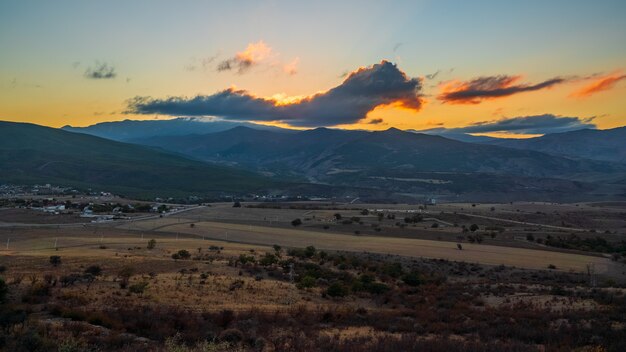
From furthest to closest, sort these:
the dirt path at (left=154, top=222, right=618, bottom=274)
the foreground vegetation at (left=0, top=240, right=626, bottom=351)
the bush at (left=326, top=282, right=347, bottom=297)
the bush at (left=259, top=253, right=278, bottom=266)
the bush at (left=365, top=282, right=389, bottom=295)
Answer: the dirt path at (left=154, top=222, right=618, bottom=274), the bush at (left=259, top=253, right=278, bottom=266), the bush at (left=365, top=282, right=389, bottom=295), the bush at (left=326, top=282, right=347, bottom=297), the foreground vegetation at (left=0, top=240, right=626, bottom=351)

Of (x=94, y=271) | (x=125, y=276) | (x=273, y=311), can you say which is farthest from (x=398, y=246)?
(x=273, y=311)

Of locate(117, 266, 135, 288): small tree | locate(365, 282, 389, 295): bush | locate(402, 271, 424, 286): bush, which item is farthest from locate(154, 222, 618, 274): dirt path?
locate(117, 266, 135, 288): small tree

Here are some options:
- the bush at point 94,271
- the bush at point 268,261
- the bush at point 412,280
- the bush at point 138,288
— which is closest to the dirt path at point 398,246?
the bush at point 412,280

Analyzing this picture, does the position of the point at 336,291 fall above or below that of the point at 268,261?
above

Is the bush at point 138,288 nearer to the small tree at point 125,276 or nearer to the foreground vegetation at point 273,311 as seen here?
the foreground vegetation at point 273,311

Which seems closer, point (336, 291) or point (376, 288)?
point (336, 291)

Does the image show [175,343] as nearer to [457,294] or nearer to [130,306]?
[130,306]

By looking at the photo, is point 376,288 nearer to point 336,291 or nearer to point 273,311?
point 336,291

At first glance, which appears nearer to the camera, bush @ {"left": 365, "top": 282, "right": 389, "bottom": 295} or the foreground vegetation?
the foreground vegetation

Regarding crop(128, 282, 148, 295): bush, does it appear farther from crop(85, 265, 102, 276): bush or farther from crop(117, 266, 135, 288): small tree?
crop(85, 265, 102, 276): bush

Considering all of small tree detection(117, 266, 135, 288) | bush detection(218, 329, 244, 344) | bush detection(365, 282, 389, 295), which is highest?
bush detection(218, 329, 244, 344)

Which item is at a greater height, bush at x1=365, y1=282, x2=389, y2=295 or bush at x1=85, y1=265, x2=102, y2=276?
bush at x1=85, y1=265, x2=102, y2=276
